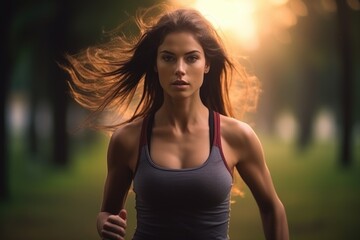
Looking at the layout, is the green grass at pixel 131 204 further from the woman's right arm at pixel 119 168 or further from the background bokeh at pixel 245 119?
the woman's right arm at pixel 119 168

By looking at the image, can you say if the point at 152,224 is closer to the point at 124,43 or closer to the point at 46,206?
the point at 124,43

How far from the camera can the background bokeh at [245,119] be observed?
955cm

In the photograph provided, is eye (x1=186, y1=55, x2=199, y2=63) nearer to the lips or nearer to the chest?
the lips

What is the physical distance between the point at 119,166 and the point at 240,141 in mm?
624

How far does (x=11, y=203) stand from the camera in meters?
11.6

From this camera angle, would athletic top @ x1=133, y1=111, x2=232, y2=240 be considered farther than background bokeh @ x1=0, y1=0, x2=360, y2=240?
No

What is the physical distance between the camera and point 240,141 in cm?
341

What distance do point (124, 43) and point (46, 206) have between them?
26.0 feet

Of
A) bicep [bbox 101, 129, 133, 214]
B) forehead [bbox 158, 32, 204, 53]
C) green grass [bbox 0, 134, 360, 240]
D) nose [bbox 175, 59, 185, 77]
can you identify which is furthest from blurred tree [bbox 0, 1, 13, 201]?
nose [bbox 175, 59, 185, 77]

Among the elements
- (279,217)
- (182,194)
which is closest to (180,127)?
(182,194)

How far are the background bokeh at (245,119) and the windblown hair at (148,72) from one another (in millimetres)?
246

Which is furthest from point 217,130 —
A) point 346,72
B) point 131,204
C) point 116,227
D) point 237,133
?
point 346,72

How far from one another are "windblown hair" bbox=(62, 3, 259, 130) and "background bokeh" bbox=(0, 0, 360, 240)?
9.7 inches

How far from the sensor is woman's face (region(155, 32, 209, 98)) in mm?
3354
